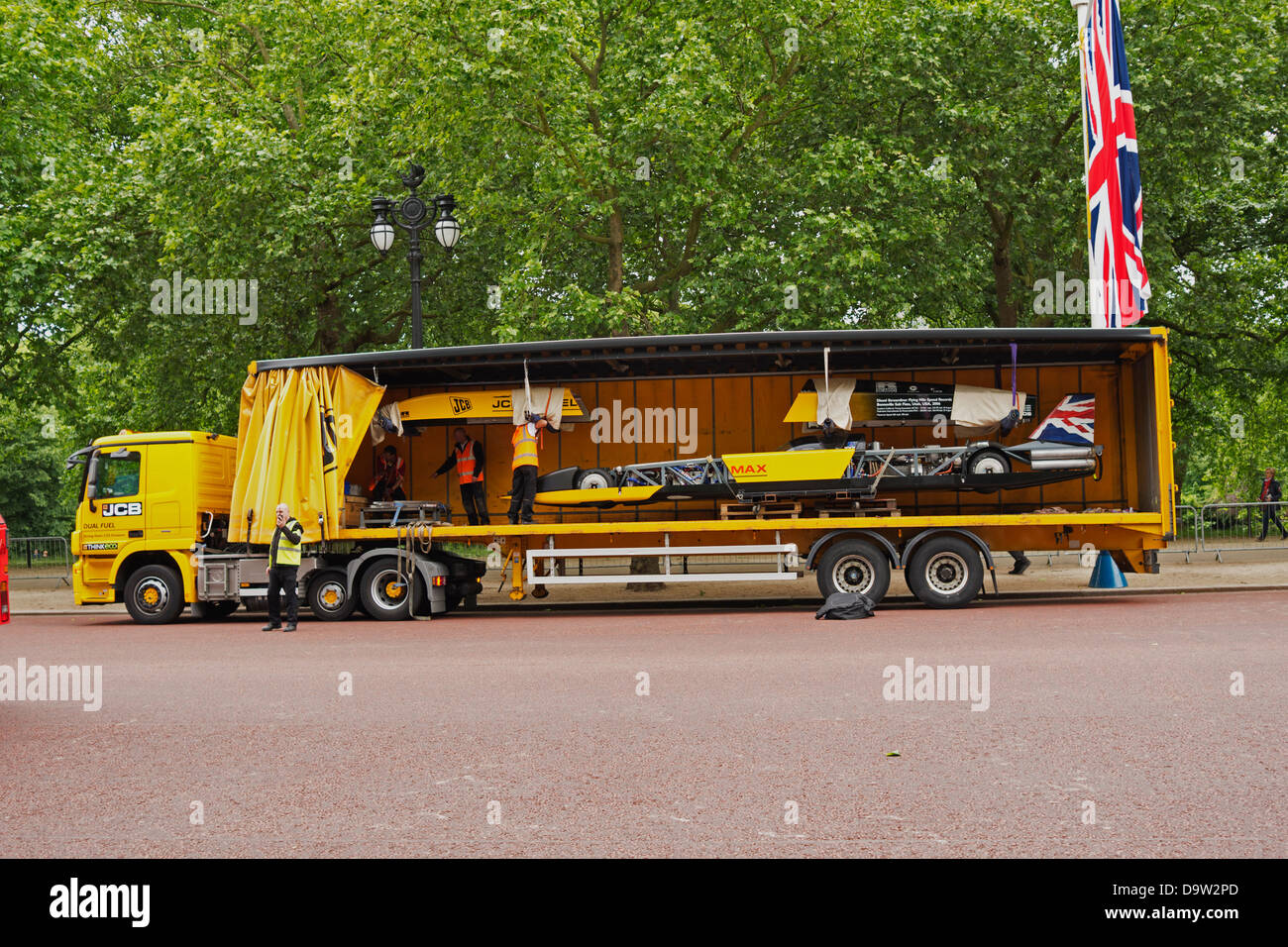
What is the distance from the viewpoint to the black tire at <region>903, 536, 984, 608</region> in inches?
579

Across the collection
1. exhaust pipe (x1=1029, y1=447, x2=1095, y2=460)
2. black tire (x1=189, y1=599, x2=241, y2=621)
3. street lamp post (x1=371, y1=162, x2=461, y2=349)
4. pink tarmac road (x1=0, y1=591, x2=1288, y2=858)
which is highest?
street lamp post (x1=371, y1=162, x2=461, y2=349)

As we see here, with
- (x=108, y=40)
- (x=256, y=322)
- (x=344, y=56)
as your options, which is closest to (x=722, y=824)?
(x=256, y=322)

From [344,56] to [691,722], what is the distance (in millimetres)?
20483

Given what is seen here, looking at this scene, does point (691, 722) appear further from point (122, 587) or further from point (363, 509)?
point (122, 587)

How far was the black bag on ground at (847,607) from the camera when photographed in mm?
13812

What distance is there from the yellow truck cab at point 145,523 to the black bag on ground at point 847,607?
9.26 metres

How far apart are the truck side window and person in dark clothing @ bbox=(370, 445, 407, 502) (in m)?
3.51

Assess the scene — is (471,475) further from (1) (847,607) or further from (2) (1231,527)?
(2) (1231,527)

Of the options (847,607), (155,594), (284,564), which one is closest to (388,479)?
(284,564)

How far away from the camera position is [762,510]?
15.3 meters

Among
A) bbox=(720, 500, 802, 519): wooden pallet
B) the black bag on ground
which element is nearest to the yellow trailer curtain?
bbox=(720, 500, 802, 519): wooden pallet

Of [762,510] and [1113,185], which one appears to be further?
[1113,185]

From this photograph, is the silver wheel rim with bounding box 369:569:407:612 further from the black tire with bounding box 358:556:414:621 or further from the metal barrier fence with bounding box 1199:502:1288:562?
the metal barrier fence with bounding box 1199:502:1288:562

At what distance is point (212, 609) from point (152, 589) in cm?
128
